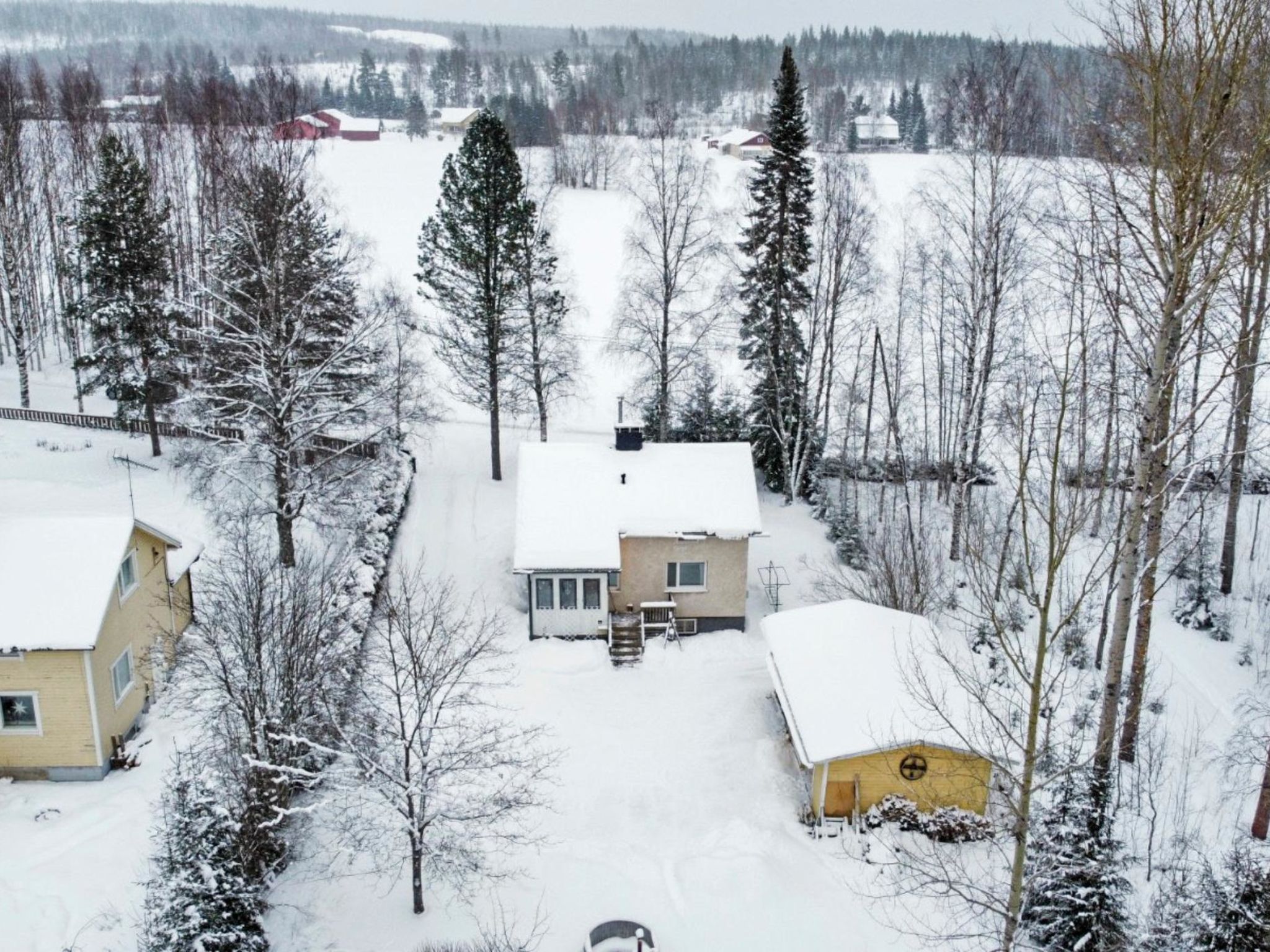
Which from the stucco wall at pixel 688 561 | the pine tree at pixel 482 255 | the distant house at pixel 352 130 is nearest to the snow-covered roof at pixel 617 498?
the stucco wall at pixel 688 561

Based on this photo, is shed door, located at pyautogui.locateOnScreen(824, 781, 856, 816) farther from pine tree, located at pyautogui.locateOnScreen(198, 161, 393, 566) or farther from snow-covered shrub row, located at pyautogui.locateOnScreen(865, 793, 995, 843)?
pine tree, located at pyautogui.locateOnScreen(198, 161, 393, 566)

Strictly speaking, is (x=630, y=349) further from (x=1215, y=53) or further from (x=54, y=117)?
(x=54, y=117)

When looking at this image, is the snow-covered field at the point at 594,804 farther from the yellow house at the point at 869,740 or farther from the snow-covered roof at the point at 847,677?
the snow-covered roof at the point at 847,677

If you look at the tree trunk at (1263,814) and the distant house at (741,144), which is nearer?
the tree trunk at (1263,814)

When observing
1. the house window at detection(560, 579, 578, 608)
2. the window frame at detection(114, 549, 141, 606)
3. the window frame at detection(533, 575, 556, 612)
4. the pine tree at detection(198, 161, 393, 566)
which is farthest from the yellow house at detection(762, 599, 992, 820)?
the window frame at detection(114, 549, 141, 606)

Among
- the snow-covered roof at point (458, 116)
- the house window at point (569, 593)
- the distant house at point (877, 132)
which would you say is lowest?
the house window at point (569, 593)

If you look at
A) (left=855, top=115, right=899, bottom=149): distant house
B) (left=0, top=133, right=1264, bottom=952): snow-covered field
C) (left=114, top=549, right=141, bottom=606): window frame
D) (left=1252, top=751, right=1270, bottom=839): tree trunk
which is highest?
(left=855, top=115, right=899, bottom=149): distant house

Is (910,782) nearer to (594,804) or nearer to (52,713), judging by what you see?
(594,804)

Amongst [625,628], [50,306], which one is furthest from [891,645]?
[50,306]
